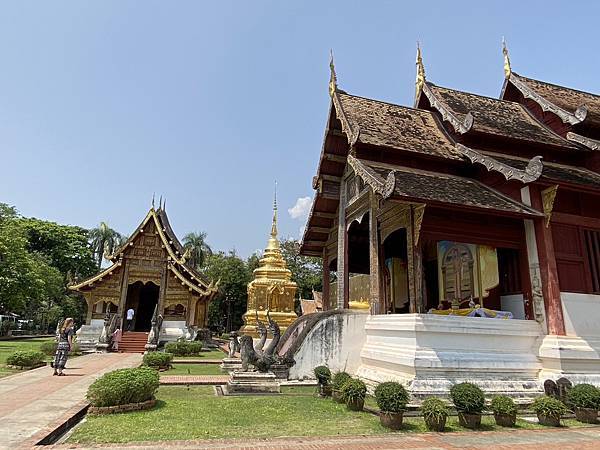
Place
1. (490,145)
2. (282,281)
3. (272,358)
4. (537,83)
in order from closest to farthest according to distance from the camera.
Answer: (272,358), (490,145), (537,83), (282,281)

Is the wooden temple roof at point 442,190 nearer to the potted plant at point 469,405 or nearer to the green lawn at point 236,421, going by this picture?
the potted plant at point 469,405

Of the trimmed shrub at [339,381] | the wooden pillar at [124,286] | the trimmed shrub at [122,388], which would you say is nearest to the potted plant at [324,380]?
the trimmed shrub at [339,381]

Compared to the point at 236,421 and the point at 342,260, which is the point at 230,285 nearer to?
the point at 342,260

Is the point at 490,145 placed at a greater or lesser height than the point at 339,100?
lesser

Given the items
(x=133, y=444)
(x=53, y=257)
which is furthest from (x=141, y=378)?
(x=53, y=257)

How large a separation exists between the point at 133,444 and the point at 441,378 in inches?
217

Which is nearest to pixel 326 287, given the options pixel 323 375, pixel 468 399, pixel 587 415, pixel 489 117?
pixel 323 375

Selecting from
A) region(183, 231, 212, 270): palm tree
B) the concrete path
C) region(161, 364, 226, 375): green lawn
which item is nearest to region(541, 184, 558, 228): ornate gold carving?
the concrete path

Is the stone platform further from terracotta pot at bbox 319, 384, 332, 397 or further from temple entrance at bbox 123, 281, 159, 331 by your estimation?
temple entrance at bbox 123, 281, 159, 331

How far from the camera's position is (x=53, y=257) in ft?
149

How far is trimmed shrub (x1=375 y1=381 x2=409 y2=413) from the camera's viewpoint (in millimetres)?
6395

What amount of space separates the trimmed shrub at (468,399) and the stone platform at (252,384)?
3809 mm

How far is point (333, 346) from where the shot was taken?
1031cm

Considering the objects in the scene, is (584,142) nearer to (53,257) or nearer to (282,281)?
(282,281)
